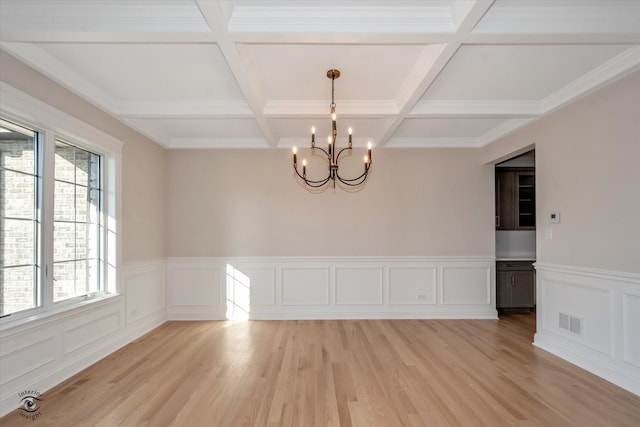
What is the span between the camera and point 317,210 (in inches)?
214

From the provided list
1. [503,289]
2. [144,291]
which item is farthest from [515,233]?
[144,291]

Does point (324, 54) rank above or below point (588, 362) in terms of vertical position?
above

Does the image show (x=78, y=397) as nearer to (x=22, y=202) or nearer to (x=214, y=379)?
(x=214, y=379)

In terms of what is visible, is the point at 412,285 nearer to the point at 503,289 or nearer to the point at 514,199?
the point at 503,289

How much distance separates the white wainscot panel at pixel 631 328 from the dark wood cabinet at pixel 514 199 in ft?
9.35

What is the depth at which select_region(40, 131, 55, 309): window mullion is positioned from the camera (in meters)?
2.99

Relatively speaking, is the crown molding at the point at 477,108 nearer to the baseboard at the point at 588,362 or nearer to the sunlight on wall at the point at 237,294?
the baseboard at the point at 588,362

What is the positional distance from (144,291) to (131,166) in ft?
5.60

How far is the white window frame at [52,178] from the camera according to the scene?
2725mm

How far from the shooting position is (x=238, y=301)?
5320 mm

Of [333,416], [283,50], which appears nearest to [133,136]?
[283,50]

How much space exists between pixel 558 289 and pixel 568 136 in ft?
5.56

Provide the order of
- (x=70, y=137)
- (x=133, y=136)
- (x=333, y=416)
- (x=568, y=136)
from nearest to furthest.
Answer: (x=333, y=416) → (x=70, y=137) → (x=568, y=136) → (x=133, y=136)

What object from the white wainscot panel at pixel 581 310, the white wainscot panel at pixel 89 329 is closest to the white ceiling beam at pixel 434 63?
the white wainscot panel at pixel 581 310
